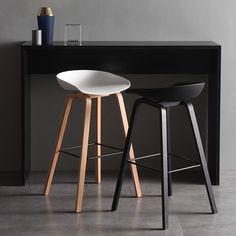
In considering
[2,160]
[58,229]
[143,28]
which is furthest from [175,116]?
[58,229]

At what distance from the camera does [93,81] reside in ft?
16.0

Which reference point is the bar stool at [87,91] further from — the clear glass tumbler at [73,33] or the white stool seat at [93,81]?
the clear glass tumbler at [73,33]

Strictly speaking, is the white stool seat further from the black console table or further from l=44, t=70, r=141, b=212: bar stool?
the black console table

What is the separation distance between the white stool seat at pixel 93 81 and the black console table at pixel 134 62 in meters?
0.25

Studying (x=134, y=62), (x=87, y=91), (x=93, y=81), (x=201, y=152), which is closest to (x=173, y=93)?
(x=201, y=152)

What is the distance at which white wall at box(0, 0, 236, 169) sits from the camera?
17.6 ft

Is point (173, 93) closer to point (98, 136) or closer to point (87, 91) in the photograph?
point (87, 91)

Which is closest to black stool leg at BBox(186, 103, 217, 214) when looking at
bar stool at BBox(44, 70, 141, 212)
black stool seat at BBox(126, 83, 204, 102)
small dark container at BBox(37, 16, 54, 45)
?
black stool seat at BBox(126, 83, 204, 102)

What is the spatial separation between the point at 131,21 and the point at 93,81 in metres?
0.76

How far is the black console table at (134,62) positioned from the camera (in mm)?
5062

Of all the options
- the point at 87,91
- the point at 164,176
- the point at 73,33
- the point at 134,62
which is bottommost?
the point at 164,176

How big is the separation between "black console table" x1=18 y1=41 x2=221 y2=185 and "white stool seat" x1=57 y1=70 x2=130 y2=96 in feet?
0.81

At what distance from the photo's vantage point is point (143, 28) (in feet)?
17.7

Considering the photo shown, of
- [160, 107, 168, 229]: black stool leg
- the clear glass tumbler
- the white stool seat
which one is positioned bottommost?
[160, 107, 168, 229]: black stool leg
